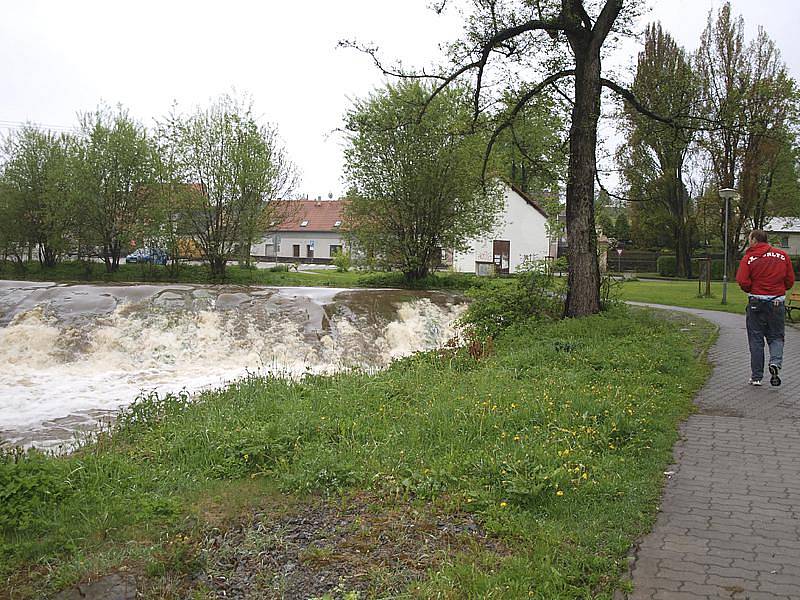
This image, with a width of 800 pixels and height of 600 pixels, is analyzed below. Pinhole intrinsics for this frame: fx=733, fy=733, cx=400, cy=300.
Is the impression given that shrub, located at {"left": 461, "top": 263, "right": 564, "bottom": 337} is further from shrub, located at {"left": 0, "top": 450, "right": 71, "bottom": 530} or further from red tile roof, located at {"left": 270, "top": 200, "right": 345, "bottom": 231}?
red tile roof, located at {"left": 270, "top": 200, "right": 345, "bottom": 231}

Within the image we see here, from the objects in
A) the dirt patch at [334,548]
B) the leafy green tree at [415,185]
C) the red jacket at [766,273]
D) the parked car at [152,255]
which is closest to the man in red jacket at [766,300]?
the red jacket at [766,273]

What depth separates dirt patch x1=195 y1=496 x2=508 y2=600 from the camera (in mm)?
4414

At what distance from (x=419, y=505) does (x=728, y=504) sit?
7.95 feet

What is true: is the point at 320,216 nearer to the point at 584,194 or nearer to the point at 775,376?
the point at 584,194

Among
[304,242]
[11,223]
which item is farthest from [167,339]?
[304,242]

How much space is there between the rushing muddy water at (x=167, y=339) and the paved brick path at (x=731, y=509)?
7603 mm

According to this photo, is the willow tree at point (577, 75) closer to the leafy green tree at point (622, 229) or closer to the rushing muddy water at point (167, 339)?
the rushing muddy water at point (167, 339)

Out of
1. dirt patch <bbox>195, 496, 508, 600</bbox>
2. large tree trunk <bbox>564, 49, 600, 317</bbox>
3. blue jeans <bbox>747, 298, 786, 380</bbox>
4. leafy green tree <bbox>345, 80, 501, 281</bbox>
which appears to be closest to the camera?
dirt patch <bbox>195, 496, 508, 600</bbox>

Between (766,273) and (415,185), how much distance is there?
2068 cm

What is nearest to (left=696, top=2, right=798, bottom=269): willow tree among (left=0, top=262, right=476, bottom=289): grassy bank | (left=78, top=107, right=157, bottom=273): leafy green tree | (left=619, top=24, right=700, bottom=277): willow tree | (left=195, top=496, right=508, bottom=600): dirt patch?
(left=619, top=24, right=700, bottom=277): willow tree

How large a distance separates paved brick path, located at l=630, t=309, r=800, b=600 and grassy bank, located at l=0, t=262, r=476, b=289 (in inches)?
873

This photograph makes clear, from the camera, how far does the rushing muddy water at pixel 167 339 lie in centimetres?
1366

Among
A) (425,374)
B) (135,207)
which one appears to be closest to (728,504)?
(425,374)

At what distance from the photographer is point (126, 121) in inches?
1359
